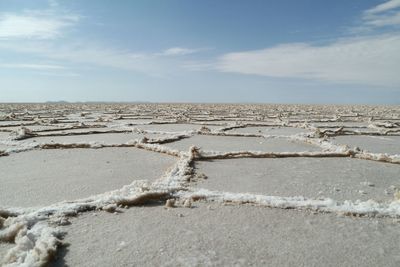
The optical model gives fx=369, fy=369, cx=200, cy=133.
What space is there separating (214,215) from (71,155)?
106 inches

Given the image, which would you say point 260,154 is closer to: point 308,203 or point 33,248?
point 308,203

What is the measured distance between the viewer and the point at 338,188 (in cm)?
276

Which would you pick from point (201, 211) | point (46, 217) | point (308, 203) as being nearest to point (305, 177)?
point (308, 203)

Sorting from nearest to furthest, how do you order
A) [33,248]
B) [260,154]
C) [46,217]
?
1. [33,248]
2. [46,217]
3. [260,154]

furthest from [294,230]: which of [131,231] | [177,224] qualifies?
[131,231]

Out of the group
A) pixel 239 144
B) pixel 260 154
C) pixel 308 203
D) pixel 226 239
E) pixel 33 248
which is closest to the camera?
pixel 33 248

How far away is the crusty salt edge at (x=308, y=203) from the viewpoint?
2.16 m

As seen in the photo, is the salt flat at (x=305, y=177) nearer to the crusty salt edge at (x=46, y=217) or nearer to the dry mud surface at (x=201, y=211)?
the dry mud surface at (x=201, y=211)

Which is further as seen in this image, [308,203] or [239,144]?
[239,144]

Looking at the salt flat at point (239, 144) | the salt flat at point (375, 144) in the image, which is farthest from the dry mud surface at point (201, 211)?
the salt flat at point (375, 144)

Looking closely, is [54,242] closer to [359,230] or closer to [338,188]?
[359,230]

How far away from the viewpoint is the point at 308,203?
7.49 feet

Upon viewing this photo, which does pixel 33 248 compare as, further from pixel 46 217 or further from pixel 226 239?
pixel 226 239

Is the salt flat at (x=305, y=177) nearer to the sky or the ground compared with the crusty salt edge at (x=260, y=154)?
nearer to the ground
